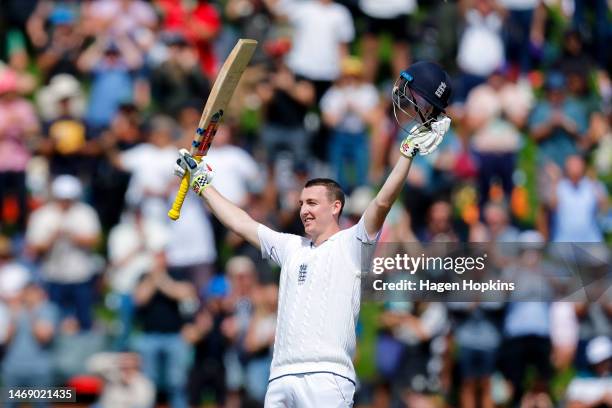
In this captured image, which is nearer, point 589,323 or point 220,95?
point 220,95

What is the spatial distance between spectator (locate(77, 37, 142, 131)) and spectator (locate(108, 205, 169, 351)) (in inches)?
71.3

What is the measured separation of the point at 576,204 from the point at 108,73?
6250mm

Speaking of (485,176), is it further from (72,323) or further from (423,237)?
(72,323)

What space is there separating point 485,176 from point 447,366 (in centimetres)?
303

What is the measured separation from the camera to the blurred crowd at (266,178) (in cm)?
1650

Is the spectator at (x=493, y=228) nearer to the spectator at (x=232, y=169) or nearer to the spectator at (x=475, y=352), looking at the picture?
the spectator at (x=475, y=352)

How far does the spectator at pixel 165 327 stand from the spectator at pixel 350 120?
2.91 metres

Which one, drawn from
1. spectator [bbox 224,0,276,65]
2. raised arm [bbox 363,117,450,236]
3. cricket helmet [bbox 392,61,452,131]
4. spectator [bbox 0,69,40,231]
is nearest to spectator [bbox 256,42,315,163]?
spectator [bbox 224,0,276,65]

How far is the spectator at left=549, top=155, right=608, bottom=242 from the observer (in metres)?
18.0

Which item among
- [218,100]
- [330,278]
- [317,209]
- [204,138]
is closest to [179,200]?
[204,138]

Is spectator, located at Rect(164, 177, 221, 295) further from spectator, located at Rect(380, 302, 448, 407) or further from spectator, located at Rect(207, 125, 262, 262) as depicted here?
spectator, located at Rect(380, 302, 448, 407)

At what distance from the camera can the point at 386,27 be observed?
20.4m

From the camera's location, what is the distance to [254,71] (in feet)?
65.0

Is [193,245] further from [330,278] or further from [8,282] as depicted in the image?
[330,278]
